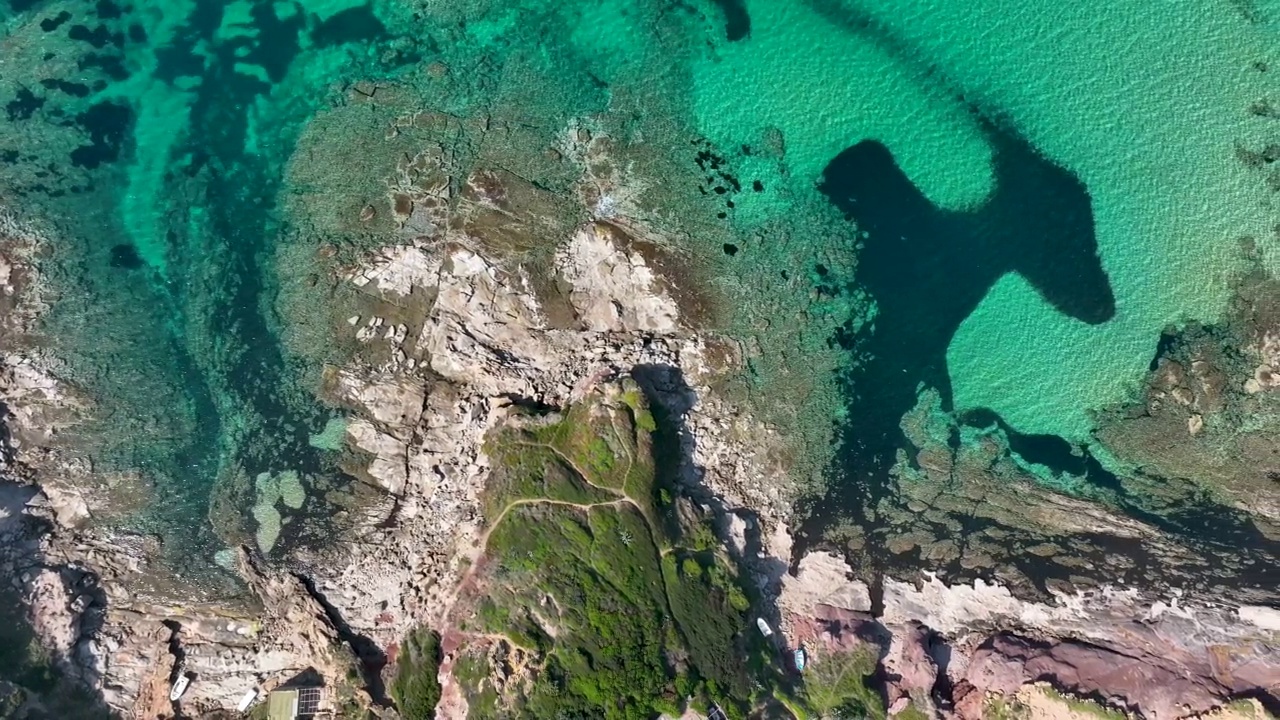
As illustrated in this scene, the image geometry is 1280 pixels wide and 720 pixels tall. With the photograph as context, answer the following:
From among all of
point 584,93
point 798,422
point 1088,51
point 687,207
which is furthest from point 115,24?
point 1088,51

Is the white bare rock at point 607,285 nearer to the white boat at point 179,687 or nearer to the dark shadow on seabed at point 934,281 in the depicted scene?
the dark shadow on seabed at point 934,281

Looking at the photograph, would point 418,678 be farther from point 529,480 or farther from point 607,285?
point 607,285

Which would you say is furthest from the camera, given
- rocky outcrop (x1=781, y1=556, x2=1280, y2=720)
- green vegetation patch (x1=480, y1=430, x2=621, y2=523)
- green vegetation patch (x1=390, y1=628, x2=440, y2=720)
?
green vegetation patch (x1=480, y1=430, x2=621, y2=523)

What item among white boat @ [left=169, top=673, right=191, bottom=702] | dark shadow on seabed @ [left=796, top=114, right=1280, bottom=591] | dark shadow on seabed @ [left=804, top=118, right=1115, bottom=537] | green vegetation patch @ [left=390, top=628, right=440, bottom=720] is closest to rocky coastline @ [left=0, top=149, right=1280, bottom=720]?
white boat @ [left=169, top=673, right=191, bottom=702]

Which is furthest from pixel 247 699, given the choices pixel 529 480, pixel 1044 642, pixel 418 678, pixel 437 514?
pixel 1044 642

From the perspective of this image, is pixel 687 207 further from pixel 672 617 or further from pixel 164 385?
pixel 164 385

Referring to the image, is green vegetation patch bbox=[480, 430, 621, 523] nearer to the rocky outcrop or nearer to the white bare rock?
the white bare rock
